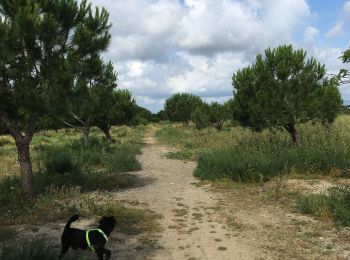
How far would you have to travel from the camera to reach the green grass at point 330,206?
754cm

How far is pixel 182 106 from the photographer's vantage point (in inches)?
2450

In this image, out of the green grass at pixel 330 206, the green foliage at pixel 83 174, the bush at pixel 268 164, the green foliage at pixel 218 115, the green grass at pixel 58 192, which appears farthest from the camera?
the green foliage at pixel 218 115

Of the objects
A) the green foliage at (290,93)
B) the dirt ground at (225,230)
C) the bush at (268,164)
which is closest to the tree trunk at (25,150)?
the dirt ground at (225,230)

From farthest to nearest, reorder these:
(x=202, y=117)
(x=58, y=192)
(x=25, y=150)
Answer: (x=202, y=117) → (x=58, y=192) → (x=25, y=150)

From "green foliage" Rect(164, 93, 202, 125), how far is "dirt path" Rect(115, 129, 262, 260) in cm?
4783

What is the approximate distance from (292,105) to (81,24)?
8.75 metres

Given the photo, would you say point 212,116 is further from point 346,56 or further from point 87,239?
point 346,56

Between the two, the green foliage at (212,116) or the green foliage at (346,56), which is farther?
the green foliage at (212,116)

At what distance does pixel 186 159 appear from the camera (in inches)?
763

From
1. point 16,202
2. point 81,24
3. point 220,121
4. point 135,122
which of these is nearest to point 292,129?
point 81,24

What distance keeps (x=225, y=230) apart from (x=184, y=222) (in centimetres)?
94

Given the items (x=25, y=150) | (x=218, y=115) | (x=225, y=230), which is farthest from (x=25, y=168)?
(x=218, y=115)

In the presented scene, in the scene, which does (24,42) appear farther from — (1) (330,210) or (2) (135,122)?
(2) (135,122)

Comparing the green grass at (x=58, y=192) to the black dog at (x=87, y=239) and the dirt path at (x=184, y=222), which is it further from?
the black dog at (x=87, y=239)
